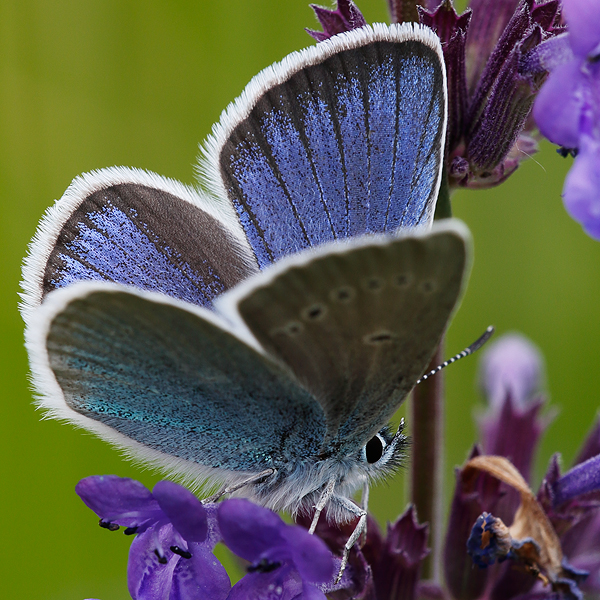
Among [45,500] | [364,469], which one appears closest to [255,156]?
[364,469]

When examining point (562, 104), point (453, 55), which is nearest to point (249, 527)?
point (562, 104)

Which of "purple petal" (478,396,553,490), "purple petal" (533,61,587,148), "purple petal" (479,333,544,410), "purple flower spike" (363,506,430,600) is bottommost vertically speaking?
"purple petal" (479,333,544,410)

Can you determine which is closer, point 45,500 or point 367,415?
point 367,415

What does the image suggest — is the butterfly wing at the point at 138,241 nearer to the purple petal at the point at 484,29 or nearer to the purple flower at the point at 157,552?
the purple flower at the point at 157,552

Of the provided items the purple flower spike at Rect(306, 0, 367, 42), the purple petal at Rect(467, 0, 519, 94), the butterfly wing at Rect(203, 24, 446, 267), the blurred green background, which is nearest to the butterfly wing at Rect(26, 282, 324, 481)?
the butterfly wing at Rect(203, 24, 446, 267)

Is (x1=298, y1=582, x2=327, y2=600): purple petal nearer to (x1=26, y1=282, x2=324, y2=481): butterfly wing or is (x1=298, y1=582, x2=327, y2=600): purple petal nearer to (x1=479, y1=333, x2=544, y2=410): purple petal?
(x1=26, y1=282, x2=324, y2=481): butterfly wing

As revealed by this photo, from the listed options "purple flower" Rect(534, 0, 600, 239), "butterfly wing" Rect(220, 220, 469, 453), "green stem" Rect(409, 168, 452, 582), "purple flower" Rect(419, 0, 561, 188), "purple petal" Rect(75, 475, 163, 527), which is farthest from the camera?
"green stem" Rect(409, 168, 452, 582)

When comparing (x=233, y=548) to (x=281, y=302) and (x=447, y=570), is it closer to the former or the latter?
(x=281, y=302)

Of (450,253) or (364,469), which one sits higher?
(450,253)
